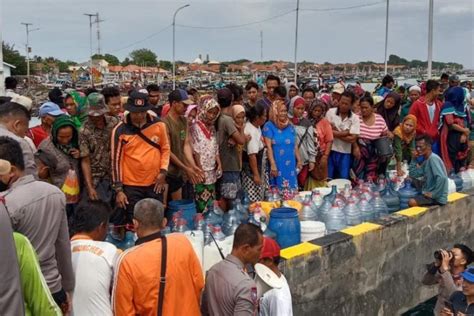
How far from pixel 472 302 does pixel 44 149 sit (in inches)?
142

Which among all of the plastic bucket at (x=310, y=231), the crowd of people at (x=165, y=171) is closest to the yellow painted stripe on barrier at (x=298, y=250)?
the plastic bucket at (x=310, y=231)

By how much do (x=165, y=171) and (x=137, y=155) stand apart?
29 centimetres

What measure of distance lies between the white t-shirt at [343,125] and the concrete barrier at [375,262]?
1.35 meters

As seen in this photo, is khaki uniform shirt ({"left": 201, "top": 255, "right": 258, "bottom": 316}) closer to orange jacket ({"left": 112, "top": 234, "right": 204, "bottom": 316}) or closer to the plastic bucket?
orange jacket ({"left": 112, "top": 234, "right": 204, "bottom": 316})

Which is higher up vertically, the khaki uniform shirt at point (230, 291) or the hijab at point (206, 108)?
the hijab at point (206, 108)

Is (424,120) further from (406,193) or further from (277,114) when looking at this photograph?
(277,114)

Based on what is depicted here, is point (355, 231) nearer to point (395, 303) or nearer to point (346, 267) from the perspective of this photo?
point (346, 267)

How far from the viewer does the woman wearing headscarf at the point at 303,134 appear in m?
6.03

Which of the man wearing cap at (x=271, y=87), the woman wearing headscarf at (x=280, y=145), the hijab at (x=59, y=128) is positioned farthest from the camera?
the man wearing cap at (x=271, y=87)

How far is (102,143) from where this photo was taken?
4613 millimetres

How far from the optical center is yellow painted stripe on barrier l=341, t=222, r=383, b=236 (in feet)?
14.8

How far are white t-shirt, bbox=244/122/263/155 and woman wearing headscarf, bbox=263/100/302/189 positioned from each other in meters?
0.10

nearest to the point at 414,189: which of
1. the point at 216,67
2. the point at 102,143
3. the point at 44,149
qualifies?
the point at 102,143

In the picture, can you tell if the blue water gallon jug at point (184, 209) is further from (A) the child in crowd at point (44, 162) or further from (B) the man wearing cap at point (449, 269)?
(B) the man wearing cap at point (449, 269)
